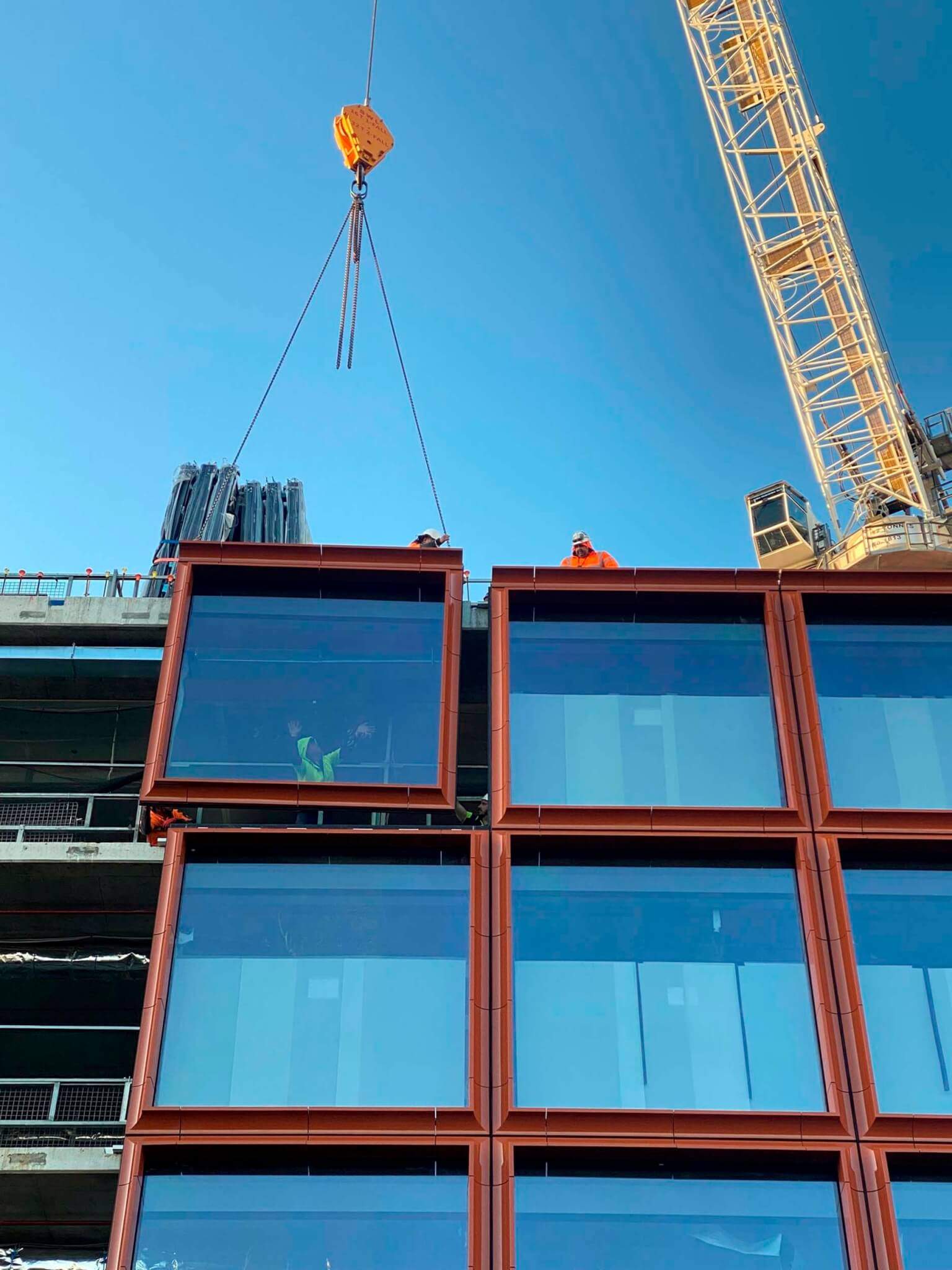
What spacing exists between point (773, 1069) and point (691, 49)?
122 ft

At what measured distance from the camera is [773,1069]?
2125 centimetres

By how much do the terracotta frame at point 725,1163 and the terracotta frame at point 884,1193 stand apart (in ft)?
0.35

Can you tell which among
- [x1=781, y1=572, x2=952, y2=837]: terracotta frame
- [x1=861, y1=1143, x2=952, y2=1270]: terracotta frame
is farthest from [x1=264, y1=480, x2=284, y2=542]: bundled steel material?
[x1=861, y1=1143, x2=952, y2=1270]: terracotta frame

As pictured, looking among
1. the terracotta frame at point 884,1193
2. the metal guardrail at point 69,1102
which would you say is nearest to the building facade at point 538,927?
the terracotta frame at point 884,1193

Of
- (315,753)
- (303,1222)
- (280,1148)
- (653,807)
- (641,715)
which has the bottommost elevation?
(303,1222)

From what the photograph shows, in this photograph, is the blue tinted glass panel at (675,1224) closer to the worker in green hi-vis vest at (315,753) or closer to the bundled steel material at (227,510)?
the worker in green hi-vis vest at (315,753)

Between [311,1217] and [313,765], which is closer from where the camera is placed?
[311,1217]

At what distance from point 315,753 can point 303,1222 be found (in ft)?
23.7

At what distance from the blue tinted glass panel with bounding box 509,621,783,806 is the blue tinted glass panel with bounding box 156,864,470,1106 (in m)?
2.55

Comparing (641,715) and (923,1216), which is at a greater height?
(641,715)

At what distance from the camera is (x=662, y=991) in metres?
21.8

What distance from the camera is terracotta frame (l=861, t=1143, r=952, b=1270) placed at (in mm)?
19812

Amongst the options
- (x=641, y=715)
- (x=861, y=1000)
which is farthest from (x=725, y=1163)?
(x=641, y=715)

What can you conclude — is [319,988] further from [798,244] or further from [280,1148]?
[798,244]
